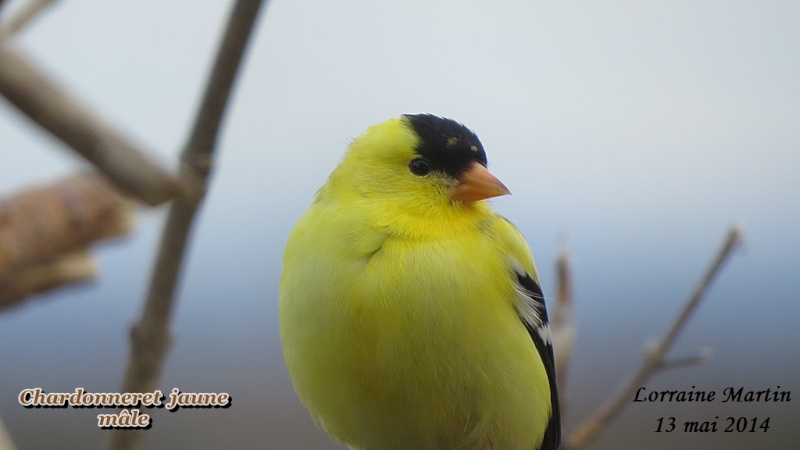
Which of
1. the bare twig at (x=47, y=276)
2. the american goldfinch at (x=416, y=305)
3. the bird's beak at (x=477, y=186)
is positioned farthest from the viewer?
the bird's beak at (x=477, y=186)

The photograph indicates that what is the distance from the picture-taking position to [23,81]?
75 centimetres

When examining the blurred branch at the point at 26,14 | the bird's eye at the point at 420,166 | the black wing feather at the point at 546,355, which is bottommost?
the black wing feather at the point at 546,355

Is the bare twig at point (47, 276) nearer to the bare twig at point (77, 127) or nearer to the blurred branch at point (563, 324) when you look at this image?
the bare twig at point (77, 127)

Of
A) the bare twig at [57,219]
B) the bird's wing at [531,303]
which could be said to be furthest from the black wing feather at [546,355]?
the bare twig at [57,219]

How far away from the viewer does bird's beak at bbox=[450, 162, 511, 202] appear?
1.83 meters

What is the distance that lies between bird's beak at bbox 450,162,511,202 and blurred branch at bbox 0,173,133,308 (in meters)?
0.75

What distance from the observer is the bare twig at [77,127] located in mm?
734

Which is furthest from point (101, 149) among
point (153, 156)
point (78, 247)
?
point (78, 247)

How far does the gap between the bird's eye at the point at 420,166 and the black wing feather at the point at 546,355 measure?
333mm

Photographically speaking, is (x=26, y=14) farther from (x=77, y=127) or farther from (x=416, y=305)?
(x=416, y=305)

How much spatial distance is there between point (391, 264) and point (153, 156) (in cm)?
87

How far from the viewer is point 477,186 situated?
1.86 metres

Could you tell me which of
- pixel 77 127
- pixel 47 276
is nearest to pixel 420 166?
pixel 47 276

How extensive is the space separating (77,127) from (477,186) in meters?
1.21
